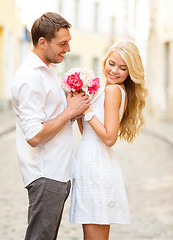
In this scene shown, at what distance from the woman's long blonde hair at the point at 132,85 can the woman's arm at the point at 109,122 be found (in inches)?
8.2

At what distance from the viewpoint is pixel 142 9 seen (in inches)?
1157

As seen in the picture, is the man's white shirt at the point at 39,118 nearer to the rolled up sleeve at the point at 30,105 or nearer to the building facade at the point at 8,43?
the rolled up sleeve at the point at 30,105

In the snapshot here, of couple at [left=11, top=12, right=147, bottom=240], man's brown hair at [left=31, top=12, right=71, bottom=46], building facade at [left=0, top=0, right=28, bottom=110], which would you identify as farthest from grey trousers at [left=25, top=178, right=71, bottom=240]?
building facade at [left=0, top=0, right=28, bottom=110]

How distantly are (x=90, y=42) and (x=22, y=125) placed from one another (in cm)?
3450

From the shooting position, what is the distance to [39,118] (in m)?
2.92

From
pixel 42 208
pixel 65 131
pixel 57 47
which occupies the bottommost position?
pixel 42 208

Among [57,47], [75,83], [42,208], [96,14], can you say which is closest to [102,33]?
[96,14]

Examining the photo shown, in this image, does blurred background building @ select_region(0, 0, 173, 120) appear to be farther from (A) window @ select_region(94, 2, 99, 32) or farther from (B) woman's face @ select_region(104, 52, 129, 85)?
(B) woman's face @ select_region(104, 52, 129, 85)

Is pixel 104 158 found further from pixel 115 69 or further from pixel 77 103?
pixel 115 69

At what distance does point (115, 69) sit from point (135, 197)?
3.51 metres

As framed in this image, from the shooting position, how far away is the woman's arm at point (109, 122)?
3252 mm

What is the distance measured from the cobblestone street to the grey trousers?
196cm

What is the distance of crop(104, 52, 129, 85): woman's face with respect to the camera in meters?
3.41

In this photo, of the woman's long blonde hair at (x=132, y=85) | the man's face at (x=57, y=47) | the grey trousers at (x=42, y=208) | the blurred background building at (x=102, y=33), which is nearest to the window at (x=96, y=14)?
the blurred background building at (x=102, y=33)
